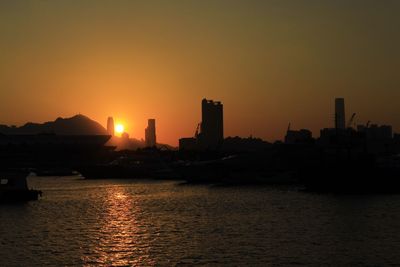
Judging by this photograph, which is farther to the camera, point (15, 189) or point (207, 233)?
point (15, 189)

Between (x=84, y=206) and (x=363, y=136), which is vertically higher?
(x=363, y=136)

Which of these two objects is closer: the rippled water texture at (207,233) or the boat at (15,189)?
the rippled water texture at (207,233)

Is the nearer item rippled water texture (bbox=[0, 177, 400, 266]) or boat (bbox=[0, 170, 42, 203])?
rippled water texture (bbox=[0, 177, 400, 266])

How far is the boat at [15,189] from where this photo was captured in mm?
74750

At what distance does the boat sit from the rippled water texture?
2568 mm

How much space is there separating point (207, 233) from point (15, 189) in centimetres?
3465

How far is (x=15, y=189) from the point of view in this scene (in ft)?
250

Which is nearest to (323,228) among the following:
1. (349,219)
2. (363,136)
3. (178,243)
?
(349,219)

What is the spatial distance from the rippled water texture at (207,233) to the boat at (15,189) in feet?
8.43

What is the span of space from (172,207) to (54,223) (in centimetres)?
1838

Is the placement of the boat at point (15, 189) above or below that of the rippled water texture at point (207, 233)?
above

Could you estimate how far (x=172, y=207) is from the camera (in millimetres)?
72812

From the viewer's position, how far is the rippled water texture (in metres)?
38.1

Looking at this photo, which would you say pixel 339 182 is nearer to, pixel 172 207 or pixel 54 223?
pixel 172 207
